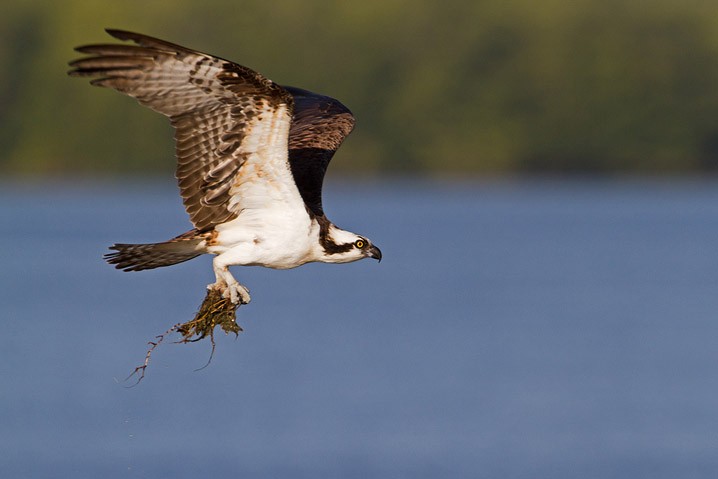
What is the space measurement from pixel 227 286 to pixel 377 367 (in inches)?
809

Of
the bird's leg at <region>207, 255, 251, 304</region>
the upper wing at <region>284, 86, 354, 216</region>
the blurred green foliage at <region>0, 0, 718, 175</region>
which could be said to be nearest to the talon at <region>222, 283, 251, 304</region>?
the bird's leg at <region>207, 255, 251, 304</region>

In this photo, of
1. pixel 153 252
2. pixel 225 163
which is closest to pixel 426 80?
pixel 153 252

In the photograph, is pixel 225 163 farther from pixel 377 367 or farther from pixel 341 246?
pixel 377 367

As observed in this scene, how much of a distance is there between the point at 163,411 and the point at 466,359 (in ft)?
25.8

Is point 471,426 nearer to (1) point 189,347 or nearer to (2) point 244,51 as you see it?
(1) point 189,347

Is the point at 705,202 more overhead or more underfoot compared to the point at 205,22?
more underfoot

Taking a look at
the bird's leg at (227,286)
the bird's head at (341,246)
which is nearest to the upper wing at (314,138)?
the bird's head at (341,246)

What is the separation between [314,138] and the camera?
11.3 metres

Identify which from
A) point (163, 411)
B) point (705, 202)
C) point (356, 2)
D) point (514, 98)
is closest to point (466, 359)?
point (163, 411)

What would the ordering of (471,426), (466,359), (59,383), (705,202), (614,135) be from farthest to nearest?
(705,202) < (614,135) < (466,359) < (59,383) < (471,426)

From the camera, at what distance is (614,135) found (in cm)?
6306

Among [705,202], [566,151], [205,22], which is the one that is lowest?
[705,202]

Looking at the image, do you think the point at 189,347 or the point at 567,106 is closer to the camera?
the point at 189,347

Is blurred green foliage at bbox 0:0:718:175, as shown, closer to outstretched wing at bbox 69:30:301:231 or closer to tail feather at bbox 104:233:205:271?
tail feather at bbox 104:233:205:271
